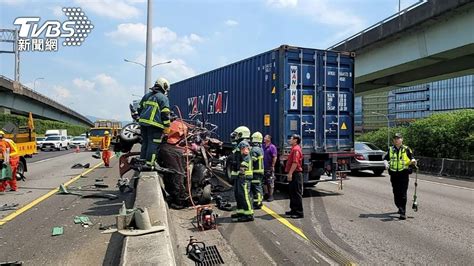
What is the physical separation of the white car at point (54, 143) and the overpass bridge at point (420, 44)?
91.7 ft

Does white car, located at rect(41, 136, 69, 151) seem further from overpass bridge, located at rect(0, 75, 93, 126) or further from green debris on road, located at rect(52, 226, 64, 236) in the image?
green debris on road, located at rect(52, 226, 64, 236)

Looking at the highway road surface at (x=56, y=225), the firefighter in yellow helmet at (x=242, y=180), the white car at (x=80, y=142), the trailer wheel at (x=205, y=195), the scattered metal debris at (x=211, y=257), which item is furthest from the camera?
the white car at (x=80, y=142)

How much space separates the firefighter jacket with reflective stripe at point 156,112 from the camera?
830 centimetres

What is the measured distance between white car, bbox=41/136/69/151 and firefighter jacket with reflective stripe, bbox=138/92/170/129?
114ft

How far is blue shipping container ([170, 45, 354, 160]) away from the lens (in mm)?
10906

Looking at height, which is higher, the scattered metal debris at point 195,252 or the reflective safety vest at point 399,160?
the reflective safety vest at point 399,160

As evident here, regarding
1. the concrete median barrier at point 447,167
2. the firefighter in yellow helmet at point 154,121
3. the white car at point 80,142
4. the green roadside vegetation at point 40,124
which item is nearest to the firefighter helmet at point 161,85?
the firefighter in yellow helmet at point 154,121

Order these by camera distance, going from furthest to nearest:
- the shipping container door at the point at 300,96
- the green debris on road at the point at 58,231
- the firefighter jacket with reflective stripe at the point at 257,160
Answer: the shipping container door at the point at 300,96 → the firefighter jacket with reflective stripe at the point at 257,160 → the green debris on road at the point at 58,231

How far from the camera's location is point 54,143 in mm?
39938

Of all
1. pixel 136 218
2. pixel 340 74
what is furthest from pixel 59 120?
pixel 136 218

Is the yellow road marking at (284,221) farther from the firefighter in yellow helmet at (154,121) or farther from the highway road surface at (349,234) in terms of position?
the firefighter in yellow helmet at (154,121)

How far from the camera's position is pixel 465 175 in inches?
692

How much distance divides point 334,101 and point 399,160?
3.33 metres

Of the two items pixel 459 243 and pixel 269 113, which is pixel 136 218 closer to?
pixel 459 243
